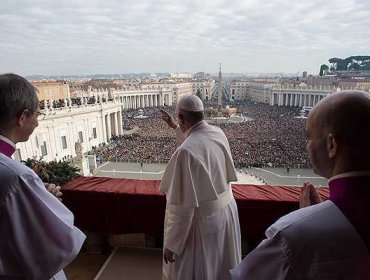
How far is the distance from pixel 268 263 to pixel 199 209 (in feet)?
3.37

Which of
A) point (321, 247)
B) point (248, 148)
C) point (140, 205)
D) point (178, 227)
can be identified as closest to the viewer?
point (321, 247)

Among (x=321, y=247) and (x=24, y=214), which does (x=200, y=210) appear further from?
(x=321, y=247)

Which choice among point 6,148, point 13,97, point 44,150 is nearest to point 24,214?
point 6,148

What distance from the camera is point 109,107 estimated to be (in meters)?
23.1

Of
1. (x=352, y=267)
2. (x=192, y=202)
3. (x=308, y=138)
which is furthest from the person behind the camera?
(x=192, y=202)

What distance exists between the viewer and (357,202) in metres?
0.71

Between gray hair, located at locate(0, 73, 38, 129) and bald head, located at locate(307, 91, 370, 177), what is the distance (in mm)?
989

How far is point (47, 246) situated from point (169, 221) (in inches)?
32.4

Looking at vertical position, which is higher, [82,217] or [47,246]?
[47,246]

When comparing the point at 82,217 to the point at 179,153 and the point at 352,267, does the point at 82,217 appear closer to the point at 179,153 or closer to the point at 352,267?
the point at 179,153

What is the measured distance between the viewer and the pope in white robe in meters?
1.71

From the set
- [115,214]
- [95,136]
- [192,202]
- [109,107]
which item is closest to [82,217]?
[115,214]

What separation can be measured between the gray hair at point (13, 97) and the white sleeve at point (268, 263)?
94cm

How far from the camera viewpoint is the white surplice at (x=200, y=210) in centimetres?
171
